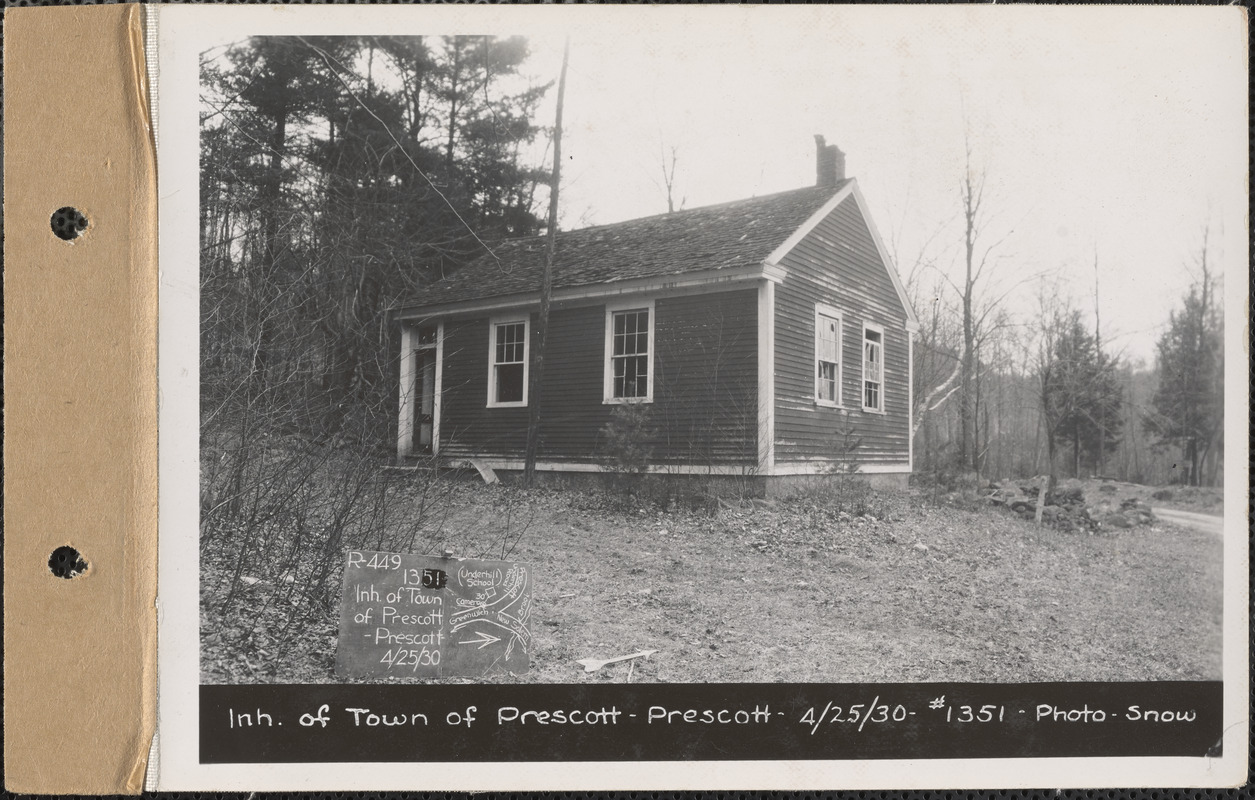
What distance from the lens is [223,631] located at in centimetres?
266

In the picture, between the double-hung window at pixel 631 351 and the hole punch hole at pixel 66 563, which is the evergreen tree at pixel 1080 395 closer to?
the double-hung window at pixel 631 351

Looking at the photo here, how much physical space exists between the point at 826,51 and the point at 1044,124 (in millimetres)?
962

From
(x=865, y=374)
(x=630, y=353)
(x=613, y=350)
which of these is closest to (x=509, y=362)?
(x=613, y=350)

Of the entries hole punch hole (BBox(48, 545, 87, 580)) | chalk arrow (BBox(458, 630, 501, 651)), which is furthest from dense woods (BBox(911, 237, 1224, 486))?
hole punch hole (BBox(48, 545, 87, 580))

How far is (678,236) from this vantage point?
4281mm

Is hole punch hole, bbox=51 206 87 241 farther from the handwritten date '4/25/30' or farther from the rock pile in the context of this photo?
the rock pile

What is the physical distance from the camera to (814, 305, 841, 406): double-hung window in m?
5.66

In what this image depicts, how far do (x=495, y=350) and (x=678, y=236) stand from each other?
Result: 1784mm

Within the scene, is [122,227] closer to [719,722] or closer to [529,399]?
[529,399]

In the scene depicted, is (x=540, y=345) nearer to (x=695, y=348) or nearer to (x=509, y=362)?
(x=509, y=362)

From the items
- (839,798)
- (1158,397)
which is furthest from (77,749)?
(1158,397)

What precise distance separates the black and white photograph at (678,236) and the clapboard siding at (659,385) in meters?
0.38

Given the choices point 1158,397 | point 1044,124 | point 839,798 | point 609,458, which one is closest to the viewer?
point 839,798
